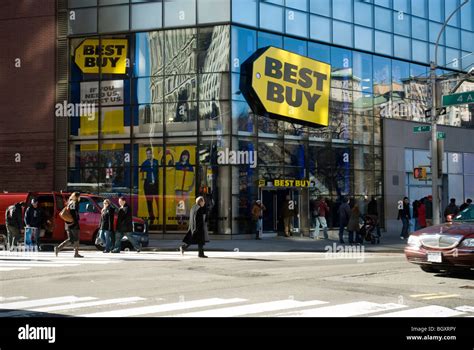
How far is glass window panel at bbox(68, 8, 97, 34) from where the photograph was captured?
91.6 ft

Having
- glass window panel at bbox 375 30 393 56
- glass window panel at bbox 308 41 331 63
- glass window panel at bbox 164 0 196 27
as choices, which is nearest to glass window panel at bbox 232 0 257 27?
glass window panel at bbox 164 0 196 27

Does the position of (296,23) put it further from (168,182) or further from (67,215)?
(67,215)

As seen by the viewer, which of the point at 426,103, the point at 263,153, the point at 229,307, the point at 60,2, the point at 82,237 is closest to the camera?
the point at 229,307

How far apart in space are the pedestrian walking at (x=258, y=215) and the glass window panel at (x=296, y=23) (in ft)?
26.5

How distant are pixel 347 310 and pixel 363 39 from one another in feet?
79.3

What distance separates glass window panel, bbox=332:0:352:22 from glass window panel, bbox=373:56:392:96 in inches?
110

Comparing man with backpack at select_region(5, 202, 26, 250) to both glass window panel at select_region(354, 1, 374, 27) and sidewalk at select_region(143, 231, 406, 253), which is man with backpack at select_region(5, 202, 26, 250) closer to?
sidewalk at select_region(143, 231, 406, 253)

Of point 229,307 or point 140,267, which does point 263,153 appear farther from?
point 229,307

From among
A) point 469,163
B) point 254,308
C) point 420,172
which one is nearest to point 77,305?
point 254,308

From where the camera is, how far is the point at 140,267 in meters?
Answer: 14.9

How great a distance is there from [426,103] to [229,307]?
1106 inches

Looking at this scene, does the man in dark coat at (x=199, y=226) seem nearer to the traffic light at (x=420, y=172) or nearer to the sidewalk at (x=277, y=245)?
the sidewalk at (x=277, y=245)

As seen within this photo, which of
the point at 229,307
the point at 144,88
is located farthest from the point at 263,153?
the point at 229,307

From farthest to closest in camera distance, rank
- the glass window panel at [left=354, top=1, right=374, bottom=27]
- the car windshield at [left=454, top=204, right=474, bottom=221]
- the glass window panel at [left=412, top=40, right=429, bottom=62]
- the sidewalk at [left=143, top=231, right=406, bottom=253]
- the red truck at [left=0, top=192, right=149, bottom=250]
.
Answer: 1. the glass window panel at [left=412, top=40, right=429, bottom=62]
2. the glass window panel at [left=354, top=1, right=374, bottom=27]
3. the sidewalk at [left=143, top=231, right=406, bottom=253]
4. the red truck at [left=0, top=192, right=149, bottom=250]
5. the car windshield at [left=454, top=204, right=474, bottom=221]
